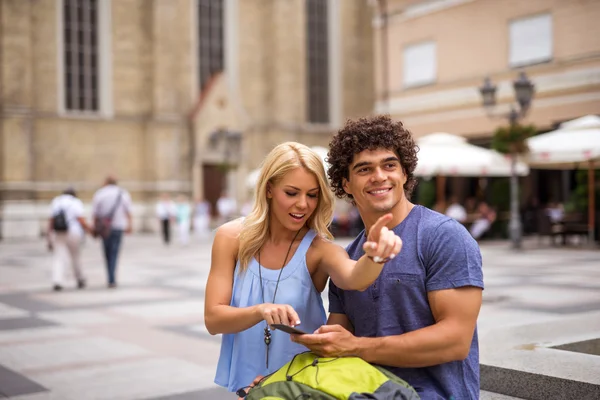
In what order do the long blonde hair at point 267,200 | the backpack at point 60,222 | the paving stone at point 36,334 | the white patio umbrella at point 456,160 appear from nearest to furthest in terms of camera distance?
the long blonde hair at point 267,200 → the paving stone at point 36,334 → the backpack at point 60,222 → the white patio umbrella at point 456,160

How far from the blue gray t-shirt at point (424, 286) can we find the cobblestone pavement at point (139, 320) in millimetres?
1301

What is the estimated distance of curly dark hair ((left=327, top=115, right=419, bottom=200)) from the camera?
8.93ft

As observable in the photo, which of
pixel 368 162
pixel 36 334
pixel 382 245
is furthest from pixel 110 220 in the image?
pixel 382 245

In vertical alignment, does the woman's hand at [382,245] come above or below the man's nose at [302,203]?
below

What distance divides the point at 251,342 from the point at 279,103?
32.4m

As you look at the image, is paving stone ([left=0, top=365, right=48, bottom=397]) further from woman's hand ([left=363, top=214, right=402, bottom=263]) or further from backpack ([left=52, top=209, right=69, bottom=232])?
backpack ([left=52, top=209, right=69, bottom=232])

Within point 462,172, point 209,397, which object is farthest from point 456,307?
point 462,172

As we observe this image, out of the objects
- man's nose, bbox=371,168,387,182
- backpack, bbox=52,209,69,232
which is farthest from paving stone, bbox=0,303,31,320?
man's nose, bbox=371,168,387,182

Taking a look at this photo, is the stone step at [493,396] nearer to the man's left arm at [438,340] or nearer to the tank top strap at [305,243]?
the man's left arm at [438,340]

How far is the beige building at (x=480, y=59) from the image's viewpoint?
21.1 m

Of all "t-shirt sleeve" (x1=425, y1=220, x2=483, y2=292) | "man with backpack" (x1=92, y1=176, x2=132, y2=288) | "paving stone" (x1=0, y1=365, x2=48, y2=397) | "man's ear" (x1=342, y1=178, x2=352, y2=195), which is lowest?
"paving stone" (x1=0, y1=365, x2=48, y2=397)

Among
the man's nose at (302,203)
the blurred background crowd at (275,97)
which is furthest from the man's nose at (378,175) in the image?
the blurred background crowd at (275,97)

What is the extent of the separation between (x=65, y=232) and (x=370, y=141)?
10.3m

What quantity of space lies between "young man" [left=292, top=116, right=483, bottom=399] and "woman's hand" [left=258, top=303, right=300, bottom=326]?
8cm
